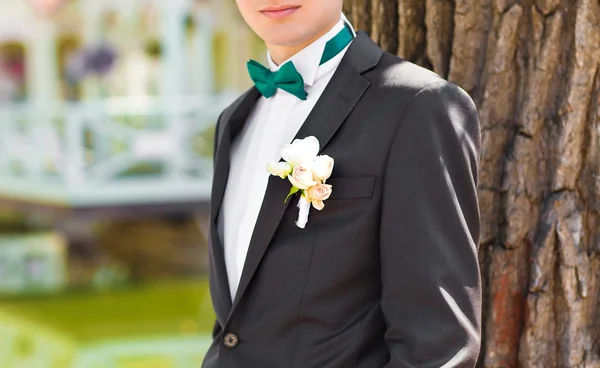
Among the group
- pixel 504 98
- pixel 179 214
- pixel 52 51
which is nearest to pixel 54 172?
pixel 179 214

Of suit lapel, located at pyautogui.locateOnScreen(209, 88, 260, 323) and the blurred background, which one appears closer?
suit lapel, located at pyautogui.locateOnScreen(209, 88, 260, 323)

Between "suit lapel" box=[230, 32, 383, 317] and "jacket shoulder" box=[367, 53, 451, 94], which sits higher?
"jacket shoulder" box=[367, 53, 451, 94]

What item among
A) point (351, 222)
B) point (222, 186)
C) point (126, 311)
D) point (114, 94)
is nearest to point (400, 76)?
point (351, 222)

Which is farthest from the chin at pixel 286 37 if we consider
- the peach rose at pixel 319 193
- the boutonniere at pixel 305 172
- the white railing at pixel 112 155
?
the white railing at pixel 112 155

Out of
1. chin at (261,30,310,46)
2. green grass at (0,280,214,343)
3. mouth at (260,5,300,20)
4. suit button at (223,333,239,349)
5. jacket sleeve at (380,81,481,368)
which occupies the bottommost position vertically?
green grass at (0,280,214,343)

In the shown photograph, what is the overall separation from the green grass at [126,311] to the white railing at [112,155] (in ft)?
3.22

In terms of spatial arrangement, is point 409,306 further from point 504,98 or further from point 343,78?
point 504,98

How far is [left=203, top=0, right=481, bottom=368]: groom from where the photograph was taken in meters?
1.46

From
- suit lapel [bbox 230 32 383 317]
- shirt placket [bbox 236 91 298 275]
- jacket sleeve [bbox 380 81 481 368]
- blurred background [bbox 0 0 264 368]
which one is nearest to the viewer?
jacket sleeve [bbox 380 81 481 368]

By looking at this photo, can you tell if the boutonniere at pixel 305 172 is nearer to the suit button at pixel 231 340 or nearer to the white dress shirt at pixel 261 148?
the white dress shirt at pixel 261 148

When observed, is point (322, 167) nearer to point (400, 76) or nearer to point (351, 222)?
point (351, 222)

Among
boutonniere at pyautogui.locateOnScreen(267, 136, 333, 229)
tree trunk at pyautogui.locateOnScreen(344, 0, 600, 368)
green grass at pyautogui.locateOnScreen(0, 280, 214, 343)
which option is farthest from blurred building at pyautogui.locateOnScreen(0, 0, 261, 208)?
boutonniere at pyautogui.locateOnScreen(267, 136, 333, 229)

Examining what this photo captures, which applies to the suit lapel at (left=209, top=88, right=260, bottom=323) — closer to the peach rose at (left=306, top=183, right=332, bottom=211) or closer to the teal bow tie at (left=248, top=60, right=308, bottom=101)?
the teal bow tie at (left=248, top=60, right=308, bottom=101)

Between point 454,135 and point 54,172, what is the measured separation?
27.2 feet
